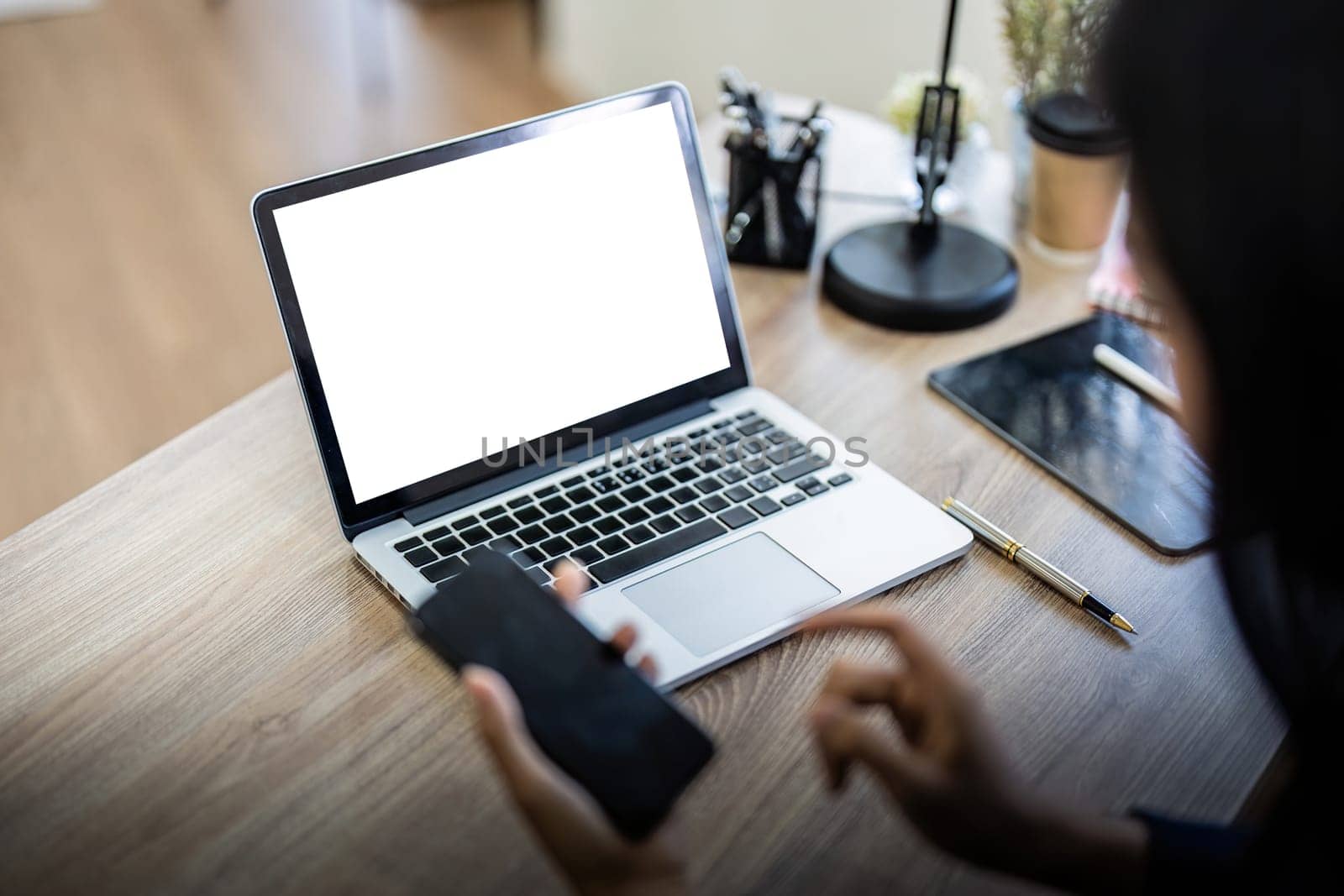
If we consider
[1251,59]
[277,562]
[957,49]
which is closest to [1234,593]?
[1251,59]

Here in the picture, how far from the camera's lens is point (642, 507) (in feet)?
3.03

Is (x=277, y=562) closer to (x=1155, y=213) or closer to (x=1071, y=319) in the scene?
(x=1155, y=213)

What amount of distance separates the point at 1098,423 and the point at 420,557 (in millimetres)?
589

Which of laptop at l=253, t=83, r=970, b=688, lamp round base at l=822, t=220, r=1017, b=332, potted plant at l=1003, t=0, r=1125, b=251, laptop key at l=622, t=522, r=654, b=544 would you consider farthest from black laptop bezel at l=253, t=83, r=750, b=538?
potted plant at l=1003, t=0, r=1125, b=251

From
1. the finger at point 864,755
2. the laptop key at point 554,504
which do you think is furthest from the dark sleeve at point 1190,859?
the laptop key at point 554,504

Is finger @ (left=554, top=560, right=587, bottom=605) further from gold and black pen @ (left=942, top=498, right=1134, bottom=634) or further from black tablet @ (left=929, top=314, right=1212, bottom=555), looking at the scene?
black tablet @ (left=929, top=314, right=1212, bottom=555)

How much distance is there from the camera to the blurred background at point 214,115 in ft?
7.38

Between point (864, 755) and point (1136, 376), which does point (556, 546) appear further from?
point (1136, 376)

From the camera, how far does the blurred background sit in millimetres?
2250

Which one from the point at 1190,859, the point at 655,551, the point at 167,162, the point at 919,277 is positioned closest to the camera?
the point at 1190,859

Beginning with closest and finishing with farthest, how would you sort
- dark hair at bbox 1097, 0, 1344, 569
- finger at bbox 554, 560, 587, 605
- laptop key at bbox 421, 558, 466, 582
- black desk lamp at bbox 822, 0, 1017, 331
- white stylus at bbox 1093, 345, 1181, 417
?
1. dark hair at bbox 1097, 0, 1344, 569
2. finger at bbox 554, 560, 587, 605
3. laptop key at bbox 421, 558, 466, 582
4. white stylus at bbox 1093, 345, 1181, 417
5. black desk lamp at bbox 822, 0, 1017, 331

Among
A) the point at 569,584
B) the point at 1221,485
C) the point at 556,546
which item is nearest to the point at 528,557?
the point at 556,546

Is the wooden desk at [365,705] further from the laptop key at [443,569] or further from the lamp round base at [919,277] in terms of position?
the lamp round base at [919,277]

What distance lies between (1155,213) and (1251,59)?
0.26 ft
